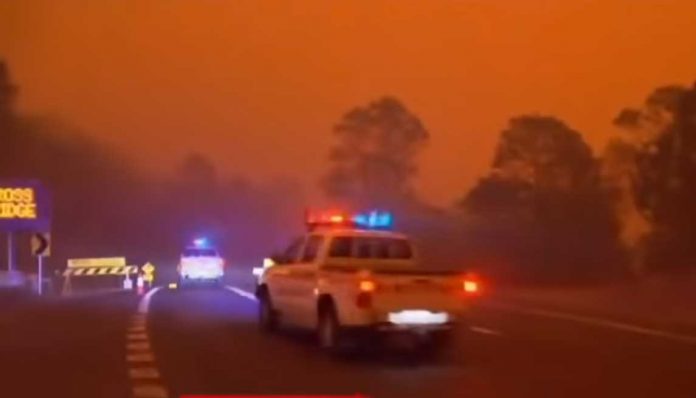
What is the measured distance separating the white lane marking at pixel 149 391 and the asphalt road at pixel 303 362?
0.03 meters

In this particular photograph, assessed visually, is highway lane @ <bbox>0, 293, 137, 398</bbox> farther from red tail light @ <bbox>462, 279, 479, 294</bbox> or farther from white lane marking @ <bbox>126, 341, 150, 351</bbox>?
red tail light @ <bbox>462, 279, 479, 294</bbox>

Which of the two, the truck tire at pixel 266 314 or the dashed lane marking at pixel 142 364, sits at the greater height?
the truck tire at pixel 266 314

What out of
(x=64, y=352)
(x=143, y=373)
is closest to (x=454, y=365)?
(x=143, y=373)

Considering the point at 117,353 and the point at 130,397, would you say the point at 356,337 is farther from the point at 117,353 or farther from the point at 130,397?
the point at 130,397

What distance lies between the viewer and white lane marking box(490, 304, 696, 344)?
25609 mm

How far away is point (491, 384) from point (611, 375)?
77.7 inches

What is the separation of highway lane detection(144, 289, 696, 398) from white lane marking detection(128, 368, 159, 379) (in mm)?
164

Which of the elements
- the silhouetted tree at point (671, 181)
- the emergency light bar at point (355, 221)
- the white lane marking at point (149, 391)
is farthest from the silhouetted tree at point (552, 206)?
the white lane marking at point (149, 391)

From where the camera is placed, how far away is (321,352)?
73.3 ft

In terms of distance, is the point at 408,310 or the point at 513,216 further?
the point at 513,216

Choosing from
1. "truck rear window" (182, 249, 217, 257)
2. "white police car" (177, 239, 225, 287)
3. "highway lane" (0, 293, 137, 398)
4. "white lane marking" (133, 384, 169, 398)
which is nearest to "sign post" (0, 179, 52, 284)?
"white police car" (177, 239, 225, 287)

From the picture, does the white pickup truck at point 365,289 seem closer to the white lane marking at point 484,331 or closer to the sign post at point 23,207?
the white lane marking at point 484,331

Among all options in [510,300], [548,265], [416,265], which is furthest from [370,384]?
[548,265]

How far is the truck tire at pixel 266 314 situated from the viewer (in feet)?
85.1
